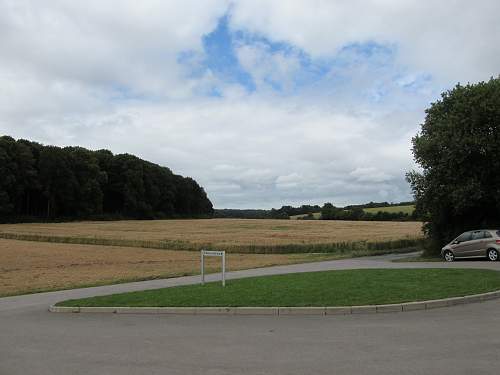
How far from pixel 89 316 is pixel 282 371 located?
6.76 m

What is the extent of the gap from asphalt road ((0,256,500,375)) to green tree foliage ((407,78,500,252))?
49.3 ft

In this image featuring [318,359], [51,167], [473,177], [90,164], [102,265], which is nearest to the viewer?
[318,359]

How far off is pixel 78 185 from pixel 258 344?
323ft

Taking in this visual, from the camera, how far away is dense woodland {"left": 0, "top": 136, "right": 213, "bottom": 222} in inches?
3627

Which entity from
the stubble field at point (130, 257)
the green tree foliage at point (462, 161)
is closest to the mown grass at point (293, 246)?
the stubble field at point (130, 257)

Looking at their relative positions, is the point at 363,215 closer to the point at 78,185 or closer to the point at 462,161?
the point at 78,185

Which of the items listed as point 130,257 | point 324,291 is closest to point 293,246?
point 130,257

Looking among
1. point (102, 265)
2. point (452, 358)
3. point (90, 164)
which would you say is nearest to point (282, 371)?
point (452, 358)

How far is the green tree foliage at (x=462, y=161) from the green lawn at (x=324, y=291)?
10139mm

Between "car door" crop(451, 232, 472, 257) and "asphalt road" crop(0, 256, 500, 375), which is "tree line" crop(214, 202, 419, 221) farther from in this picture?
"asphalt road" crop(0, 256, 500, 375)

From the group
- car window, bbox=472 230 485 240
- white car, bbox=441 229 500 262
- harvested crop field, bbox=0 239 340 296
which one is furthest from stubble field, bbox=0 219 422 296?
car window, bbox=472 230 485 240

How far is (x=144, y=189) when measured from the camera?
395 ft

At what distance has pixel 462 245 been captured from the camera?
23859mm

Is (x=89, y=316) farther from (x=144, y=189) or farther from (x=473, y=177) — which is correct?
(x=144, y=189)
